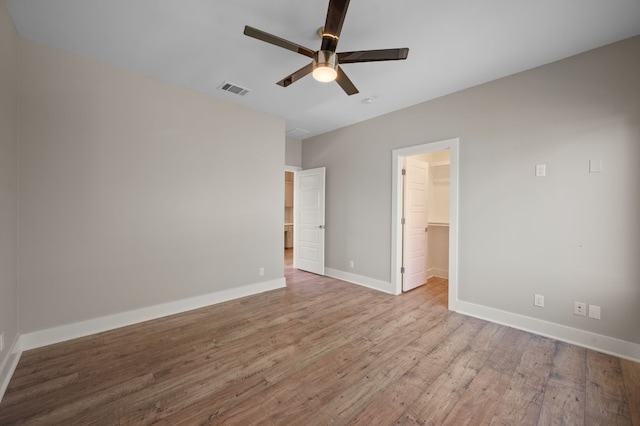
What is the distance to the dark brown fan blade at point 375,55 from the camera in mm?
2002

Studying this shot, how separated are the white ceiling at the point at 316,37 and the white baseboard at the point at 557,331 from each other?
109 inches

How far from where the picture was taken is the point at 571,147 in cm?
267

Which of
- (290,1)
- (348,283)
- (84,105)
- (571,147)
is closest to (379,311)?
(348,283)

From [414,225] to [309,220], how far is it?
2118mm

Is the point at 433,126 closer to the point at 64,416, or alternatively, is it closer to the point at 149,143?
the point at 149,143

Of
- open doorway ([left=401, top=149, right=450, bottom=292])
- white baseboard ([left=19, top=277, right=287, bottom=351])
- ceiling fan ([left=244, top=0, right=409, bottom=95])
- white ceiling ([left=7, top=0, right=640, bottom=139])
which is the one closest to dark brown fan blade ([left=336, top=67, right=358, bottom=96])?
ceiling fan ([left=244, top=0, right=409, bottom=95])

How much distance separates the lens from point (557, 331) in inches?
108

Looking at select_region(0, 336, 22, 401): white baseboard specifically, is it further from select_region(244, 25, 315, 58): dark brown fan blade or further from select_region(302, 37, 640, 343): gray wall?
select_region(302, 37, 640, 343): gray wall

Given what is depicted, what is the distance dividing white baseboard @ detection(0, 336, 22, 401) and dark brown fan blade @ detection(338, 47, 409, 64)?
3491 millimetres

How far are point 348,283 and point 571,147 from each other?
3.48 metres

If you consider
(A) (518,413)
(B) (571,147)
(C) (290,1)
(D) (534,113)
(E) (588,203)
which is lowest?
(A) (518,413)

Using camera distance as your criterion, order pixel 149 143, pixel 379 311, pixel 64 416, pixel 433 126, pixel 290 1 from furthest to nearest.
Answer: pixel 433 126, pixel 379 311, pixel 149 143, pixel 290 1, pixel 64 416

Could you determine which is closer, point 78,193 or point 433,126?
point 78,193

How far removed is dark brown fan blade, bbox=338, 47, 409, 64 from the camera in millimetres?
2002
